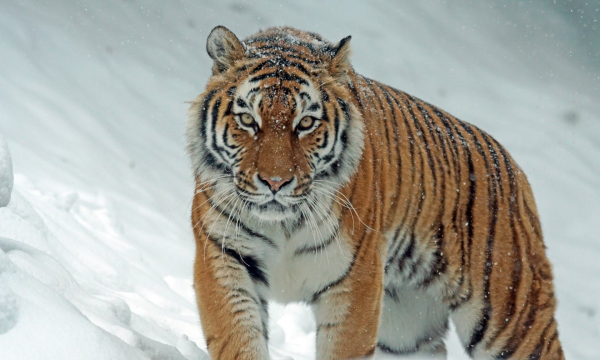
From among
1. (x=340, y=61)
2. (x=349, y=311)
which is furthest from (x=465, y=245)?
(x=340, y=61)

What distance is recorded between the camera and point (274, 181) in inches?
83.2

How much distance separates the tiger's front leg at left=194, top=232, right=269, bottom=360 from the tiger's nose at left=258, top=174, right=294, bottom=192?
12.6 inches

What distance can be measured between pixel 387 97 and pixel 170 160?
12.3 ft

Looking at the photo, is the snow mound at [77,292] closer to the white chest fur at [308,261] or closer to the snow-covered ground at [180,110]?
the snow-covered ground at [180,110]

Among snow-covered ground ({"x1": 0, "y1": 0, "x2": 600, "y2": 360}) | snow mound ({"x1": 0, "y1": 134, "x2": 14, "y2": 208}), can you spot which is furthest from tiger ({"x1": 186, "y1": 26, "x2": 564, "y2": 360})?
snow-covered ground ({"x1": 0, "y1": 0, "x2": 600, "y2": 360})

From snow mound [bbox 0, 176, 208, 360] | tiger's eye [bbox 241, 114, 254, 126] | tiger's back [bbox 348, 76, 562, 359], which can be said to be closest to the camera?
snow mound [bbox 0, 176, 208, 360]

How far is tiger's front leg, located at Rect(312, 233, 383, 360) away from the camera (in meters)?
2.37

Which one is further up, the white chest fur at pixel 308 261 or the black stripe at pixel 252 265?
the white chest fur at pixel 308 261

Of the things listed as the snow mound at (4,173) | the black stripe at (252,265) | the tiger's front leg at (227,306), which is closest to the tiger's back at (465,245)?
the black stripe at (252,265)

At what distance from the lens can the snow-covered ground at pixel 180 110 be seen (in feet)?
14.4

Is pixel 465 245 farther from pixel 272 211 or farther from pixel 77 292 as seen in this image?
pixel 77 292

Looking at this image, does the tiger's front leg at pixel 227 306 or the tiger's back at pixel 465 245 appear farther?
the tiger's back at pixel 465 245

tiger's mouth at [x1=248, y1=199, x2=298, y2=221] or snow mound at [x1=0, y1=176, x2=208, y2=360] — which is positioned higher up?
tiger's mouth at [x1=248, y1=199, x2=298, y2=221]

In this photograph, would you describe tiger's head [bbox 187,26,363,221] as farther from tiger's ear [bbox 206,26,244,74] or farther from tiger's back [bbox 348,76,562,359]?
tiger's back [bbox 348,76,562,359]
